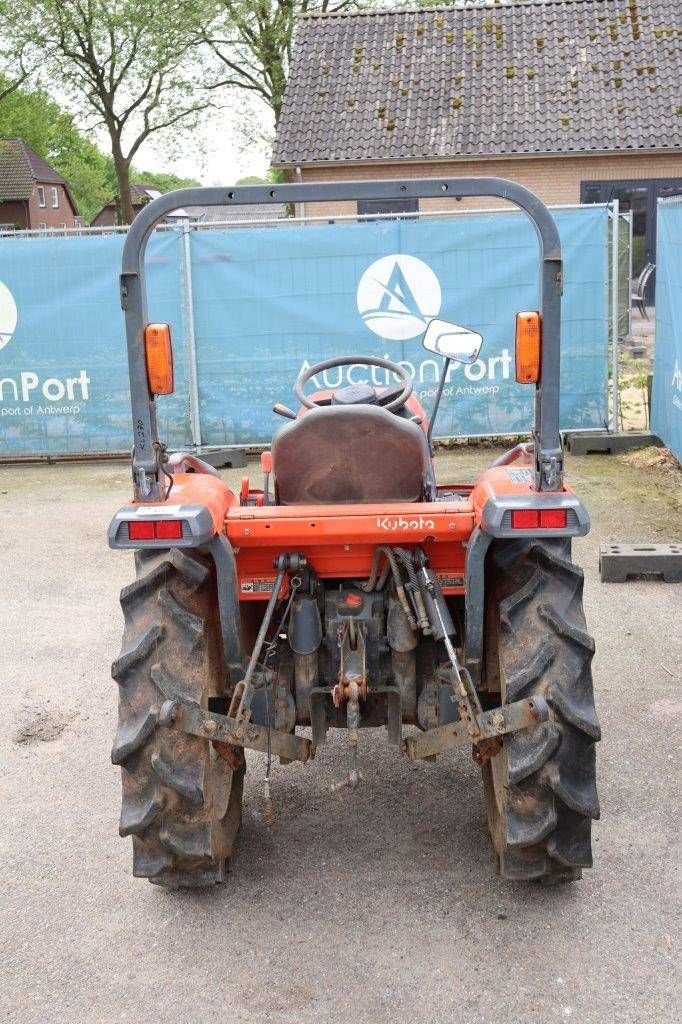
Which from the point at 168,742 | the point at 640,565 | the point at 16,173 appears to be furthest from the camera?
the point at 16,173

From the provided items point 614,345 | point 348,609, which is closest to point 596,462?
point 614,345

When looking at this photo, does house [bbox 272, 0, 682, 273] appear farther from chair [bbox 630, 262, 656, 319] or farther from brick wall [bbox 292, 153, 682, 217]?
chair [bbox 630, 262, 656, 319]

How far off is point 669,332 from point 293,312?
12.0 ft

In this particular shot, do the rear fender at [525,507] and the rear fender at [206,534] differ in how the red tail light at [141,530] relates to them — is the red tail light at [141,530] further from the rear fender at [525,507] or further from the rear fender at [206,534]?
the rear fender at [525,507]

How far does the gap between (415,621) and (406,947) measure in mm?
1035

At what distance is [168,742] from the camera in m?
3.51

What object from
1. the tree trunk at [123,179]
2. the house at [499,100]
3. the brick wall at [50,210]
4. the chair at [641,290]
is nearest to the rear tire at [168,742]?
the chair at [641,290]

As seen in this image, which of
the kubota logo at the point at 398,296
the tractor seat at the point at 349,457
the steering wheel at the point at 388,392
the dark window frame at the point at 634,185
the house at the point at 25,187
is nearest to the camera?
the tractor seat at the point at 349,457

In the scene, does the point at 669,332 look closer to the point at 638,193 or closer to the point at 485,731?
the point at 485,731

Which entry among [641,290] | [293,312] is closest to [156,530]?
[293,312]

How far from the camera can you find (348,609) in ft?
12.9

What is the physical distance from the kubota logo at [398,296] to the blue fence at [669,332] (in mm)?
2162

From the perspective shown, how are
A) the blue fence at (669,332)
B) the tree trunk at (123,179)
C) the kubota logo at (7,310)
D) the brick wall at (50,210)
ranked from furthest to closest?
the brick wall at (50,210), the tree trunk at (123,179), the kubota logo at (7,310), the blue fence at (669,332)

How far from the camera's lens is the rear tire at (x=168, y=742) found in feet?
11.5
